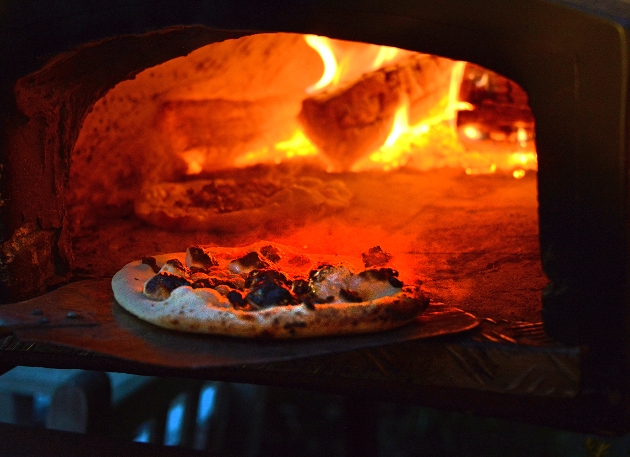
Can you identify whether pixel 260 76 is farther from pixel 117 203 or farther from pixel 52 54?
pixel 52 54

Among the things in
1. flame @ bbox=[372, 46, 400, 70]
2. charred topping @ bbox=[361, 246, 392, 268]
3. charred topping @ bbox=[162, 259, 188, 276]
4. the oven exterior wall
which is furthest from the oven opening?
the oven exterior wall

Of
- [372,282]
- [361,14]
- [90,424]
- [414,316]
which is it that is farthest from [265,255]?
[90,424]

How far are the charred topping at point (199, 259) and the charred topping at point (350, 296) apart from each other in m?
0.37

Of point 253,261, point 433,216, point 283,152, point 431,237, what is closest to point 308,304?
point 253,261

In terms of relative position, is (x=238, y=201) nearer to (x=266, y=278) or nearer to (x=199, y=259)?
(x=199, y=259)

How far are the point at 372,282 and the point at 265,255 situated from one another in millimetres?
352

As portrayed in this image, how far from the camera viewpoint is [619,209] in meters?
0.97

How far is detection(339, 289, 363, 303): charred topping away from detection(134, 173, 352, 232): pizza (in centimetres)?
77

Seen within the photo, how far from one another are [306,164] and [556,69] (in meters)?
1.30

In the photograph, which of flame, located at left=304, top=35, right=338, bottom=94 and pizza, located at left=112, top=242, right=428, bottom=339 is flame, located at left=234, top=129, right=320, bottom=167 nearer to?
flame, located at left=304, top=35, right=338, bottom=94

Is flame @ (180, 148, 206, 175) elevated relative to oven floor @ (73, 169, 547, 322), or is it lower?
elevated

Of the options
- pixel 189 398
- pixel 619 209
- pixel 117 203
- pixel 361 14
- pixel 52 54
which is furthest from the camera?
pixel 189 398

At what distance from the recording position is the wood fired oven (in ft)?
3.23

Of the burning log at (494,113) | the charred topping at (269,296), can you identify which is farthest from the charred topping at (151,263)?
the burning log at (494,113)
